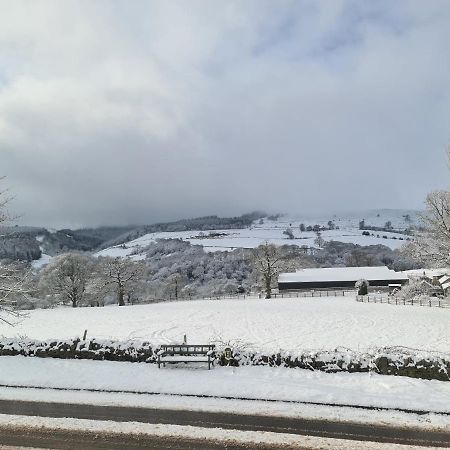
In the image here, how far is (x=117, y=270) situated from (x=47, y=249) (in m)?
80.7

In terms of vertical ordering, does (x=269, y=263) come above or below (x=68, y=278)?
above

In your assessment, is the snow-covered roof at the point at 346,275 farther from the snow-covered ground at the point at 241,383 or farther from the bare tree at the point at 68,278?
the snow-covered ground at the point at 241,383

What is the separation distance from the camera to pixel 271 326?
3547 cm

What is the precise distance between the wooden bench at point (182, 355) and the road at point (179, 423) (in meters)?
4.69

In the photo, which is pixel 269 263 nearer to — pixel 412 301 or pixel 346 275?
pixel 412 301

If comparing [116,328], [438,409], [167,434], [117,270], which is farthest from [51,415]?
[117,270]

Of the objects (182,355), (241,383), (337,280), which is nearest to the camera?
(241,383)

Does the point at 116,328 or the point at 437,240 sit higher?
the point at 437,240

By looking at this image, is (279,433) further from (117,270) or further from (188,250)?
(188,250)

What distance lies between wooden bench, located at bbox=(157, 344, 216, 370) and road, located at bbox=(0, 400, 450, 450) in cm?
469

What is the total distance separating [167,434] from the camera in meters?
12.4

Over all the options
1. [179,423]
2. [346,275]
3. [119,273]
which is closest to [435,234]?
[179,423]

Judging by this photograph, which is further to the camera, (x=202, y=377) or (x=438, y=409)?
(x=202, y=377)

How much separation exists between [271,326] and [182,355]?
17.0 meters
